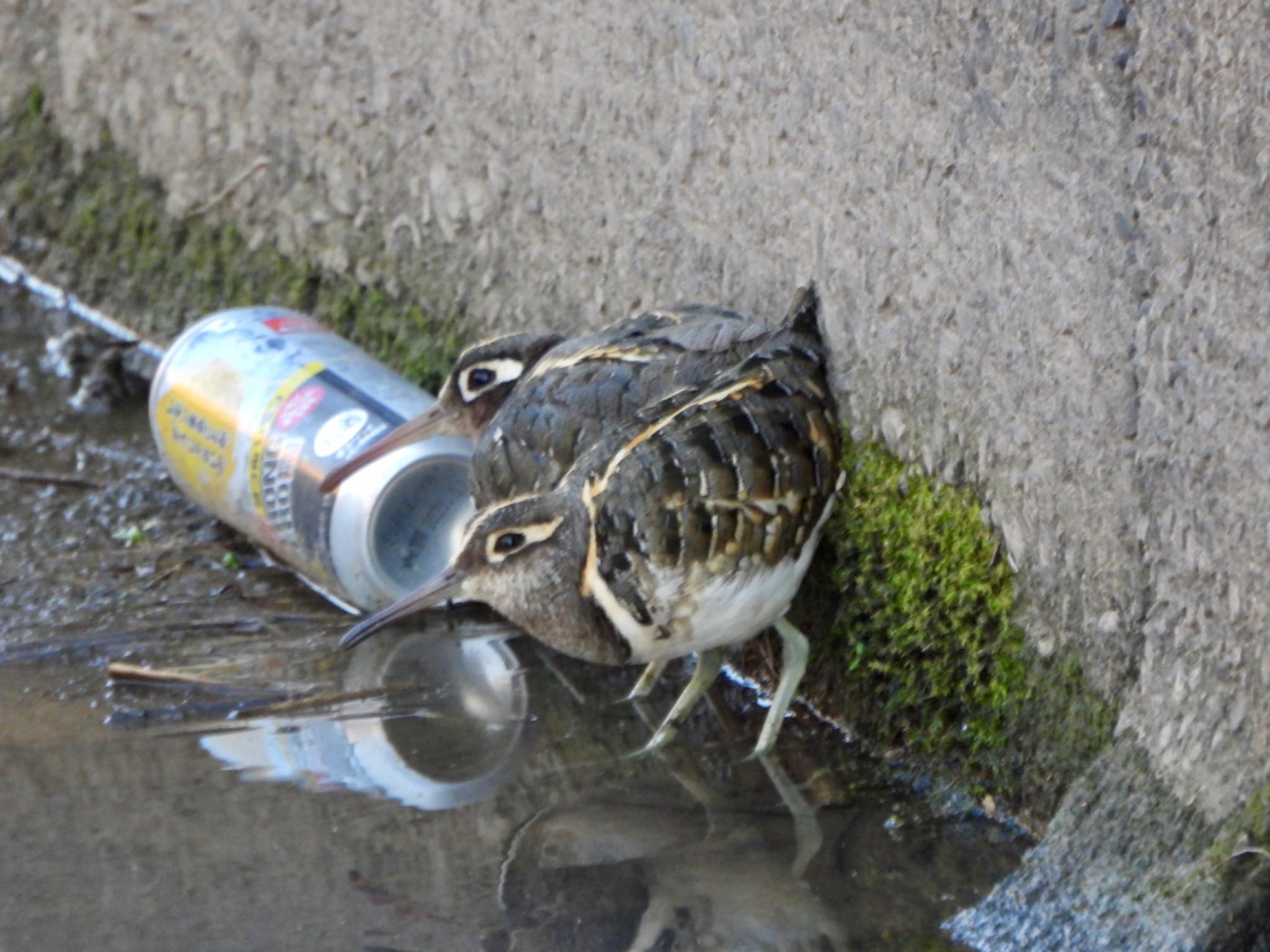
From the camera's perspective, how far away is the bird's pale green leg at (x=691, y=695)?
3.84 metres

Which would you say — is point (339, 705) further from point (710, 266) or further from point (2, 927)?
point (710, 266)

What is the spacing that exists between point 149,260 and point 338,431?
6.82 feet

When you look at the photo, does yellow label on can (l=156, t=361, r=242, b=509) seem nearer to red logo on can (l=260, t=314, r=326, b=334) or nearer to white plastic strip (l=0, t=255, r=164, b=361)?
red logo on can (l=260, t=314, r=326, b=334)

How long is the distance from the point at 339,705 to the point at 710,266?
1.34 m

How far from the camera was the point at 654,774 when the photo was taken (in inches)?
145

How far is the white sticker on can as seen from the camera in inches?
174

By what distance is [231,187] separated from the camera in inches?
230

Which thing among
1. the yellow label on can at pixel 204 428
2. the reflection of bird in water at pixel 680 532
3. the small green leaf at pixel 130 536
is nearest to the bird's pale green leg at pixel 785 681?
the reflection of bird in water at pixel 680 532

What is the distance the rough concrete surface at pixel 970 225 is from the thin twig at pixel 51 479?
107 centimetres

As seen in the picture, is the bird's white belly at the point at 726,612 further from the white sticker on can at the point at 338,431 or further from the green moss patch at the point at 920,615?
the white sticker on can at the point at 338,431


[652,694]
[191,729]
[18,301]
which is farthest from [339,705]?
[18,301]

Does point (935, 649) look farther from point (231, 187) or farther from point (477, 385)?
point (231, 187)

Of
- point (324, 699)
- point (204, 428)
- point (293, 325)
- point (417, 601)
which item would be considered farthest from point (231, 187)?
point (417, 601)

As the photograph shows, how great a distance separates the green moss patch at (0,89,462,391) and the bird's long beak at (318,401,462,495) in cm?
83
